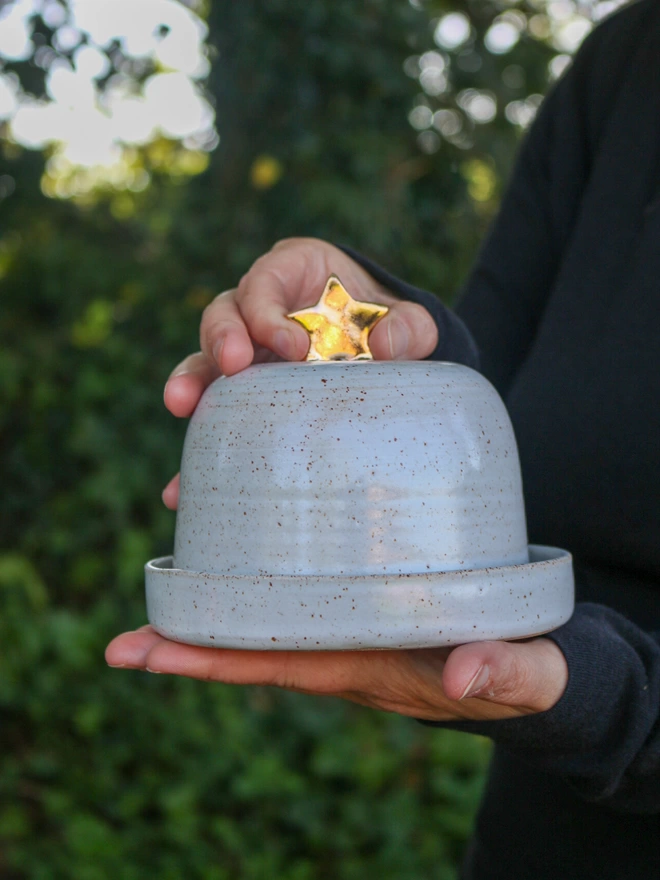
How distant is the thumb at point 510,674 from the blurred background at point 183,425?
1.96 m

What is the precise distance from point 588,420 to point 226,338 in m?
0.46

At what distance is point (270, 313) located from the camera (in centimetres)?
104

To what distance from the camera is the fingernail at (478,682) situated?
78cm

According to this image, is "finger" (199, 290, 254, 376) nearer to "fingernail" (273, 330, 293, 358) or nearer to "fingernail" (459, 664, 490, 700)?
"fingernail" (273, 330, 293, 358)

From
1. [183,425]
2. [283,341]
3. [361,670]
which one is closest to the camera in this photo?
[361,670]

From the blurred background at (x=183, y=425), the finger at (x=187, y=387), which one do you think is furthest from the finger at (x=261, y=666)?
the blurred background at (x=183, y=425)

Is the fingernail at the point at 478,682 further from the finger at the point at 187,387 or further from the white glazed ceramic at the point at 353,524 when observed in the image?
the finger at the point at 187,387

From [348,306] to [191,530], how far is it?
29 cm

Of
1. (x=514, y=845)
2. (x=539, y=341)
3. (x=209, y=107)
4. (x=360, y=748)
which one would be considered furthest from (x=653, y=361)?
(x=209, y=107)

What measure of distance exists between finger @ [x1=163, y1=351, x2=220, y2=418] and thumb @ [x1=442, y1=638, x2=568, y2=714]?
1.40ft

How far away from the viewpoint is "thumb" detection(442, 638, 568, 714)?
0.79 metres

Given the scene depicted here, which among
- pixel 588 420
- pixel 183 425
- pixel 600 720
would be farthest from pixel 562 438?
pixel 183 425

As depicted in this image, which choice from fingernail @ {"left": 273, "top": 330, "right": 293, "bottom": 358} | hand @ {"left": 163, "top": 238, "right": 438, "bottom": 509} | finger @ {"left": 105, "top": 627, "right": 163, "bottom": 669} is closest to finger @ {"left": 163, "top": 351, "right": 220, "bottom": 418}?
hand @ {"left": 163, "top": 238, "right": 438, "bottom": 509}

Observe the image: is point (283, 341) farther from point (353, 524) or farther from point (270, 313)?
point (353, 524)
